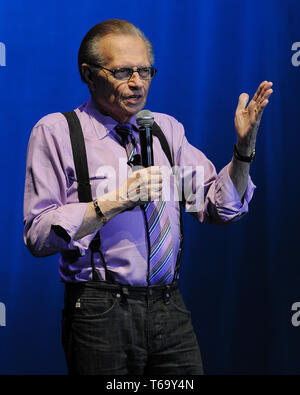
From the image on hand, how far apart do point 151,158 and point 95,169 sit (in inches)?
7.3

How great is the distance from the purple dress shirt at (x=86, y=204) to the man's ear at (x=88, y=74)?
0.10 meters

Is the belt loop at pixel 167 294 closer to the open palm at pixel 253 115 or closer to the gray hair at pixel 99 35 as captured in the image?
the open palm at pixel 253 115

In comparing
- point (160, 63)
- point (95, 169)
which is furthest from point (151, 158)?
point (160, 63)

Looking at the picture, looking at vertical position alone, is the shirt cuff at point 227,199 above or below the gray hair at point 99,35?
below

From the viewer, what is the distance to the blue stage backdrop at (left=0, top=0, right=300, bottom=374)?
2.75 m

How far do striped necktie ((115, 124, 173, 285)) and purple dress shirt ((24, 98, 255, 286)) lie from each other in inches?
0.7

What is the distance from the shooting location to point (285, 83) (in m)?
2.92

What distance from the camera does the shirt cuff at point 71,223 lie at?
1683 mm

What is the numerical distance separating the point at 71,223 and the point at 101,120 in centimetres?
39

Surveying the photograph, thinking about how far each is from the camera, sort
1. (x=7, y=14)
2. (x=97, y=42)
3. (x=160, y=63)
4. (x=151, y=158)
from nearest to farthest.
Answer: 1. (x=151, y=158)
2. (x=97, y=42)
3. (x=7, y=14)
4. (x=160, y=63)

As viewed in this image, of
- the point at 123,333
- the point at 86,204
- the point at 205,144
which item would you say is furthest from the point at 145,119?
the point at 205,144

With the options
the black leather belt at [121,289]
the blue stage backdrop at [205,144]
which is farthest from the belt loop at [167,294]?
the blue stage backdrop at [205,144]

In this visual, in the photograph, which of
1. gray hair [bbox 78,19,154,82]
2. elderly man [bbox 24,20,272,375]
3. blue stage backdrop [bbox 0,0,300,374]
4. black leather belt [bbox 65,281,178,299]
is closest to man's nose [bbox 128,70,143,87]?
elderly man [bbox 24,20,272,375]

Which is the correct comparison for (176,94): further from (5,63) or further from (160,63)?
(5,63)
